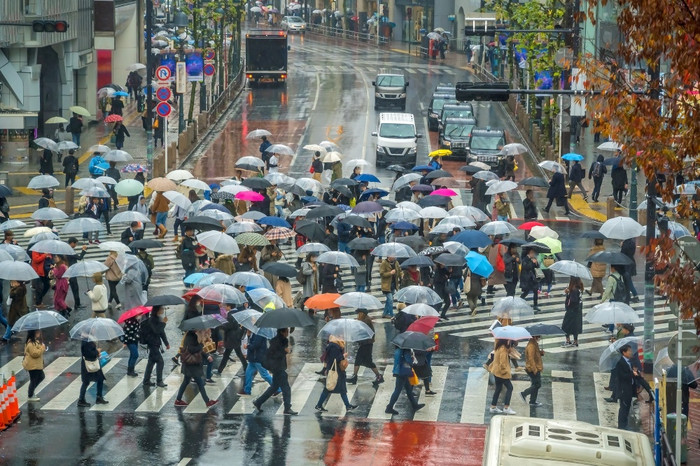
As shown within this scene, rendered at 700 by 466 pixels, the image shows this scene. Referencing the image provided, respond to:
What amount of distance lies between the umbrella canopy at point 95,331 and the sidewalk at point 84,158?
62.2 feet

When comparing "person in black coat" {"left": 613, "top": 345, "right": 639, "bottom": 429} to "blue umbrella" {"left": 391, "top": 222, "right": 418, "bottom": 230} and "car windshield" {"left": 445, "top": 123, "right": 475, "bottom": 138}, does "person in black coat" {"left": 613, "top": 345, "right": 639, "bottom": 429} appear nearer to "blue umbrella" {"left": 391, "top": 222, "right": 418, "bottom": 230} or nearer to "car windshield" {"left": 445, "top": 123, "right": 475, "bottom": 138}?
"blue umbrella" {"left": 391, "top": 222, "right": 418, "bottom": 230}

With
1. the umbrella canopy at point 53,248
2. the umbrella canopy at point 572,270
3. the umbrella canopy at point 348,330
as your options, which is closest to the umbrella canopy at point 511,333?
the umbrella canopy at point 348,330

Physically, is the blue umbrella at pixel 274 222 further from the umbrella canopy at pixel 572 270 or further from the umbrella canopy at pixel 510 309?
the umbrella canopy at pixel 510 309

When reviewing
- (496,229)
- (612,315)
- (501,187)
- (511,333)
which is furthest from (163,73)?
(511,333)

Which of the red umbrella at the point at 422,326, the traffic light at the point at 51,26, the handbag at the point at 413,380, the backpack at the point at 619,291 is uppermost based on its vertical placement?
the traffic light at the point at 51,26

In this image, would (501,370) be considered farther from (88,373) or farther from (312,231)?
(312,231)

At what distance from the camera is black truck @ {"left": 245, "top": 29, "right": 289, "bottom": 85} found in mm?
71188

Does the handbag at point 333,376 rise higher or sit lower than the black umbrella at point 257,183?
lower

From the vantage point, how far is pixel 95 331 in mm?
20625

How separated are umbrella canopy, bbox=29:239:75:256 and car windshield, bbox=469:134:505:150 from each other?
78.9ft

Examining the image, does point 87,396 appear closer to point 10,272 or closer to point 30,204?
point 10,272

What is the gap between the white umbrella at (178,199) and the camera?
105 ft

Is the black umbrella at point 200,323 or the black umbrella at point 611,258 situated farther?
the black umbrella at point 611,258

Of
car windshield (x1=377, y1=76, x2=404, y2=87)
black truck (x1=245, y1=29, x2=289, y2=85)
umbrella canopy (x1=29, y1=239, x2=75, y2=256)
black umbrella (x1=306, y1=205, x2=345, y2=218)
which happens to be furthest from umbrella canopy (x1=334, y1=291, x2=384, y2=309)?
black truck (x1=245, y1=29, x2=289, y2=85)
